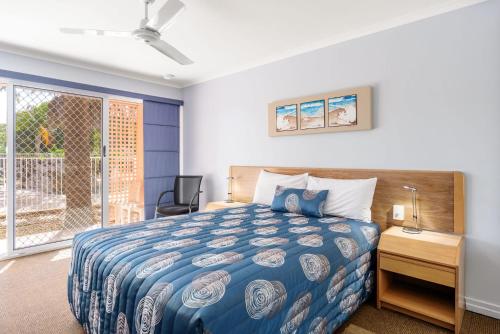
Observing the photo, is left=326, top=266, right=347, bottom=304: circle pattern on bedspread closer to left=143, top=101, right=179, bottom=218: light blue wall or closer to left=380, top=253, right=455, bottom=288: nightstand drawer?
left=380, top=253, right=455, bottom=288: nightstand drawer

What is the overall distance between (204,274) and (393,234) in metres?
1.68

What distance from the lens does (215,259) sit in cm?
158

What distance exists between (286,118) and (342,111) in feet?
2.38

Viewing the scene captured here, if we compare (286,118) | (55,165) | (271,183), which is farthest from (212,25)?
(55,165)

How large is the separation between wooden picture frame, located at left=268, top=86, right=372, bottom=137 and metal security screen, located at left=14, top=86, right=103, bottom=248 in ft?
8.95

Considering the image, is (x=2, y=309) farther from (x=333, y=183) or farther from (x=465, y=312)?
(x=465, y=312)

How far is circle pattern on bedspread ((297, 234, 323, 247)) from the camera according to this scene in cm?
191

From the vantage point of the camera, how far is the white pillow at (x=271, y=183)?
3.21 meters

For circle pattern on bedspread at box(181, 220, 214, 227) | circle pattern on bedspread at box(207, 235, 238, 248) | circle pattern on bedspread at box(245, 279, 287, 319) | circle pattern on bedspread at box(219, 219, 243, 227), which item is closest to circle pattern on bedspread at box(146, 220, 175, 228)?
circle pattern on bedspread at box(181, 220, 214, 227)

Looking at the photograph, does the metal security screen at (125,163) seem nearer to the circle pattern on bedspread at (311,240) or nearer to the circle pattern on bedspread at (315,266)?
the circle pattern on bedspread at (311,240)

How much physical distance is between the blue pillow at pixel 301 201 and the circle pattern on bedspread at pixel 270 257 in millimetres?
1044

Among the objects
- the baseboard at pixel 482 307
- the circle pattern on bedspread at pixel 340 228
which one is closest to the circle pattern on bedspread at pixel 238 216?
the circle pattern on bedspread at pixel 340 228

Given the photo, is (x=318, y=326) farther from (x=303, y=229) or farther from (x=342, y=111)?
(x=342, y=111)

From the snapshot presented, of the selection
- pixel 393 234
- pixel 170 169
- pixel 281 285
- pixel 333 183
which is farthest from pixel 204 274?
pixel 170 169
